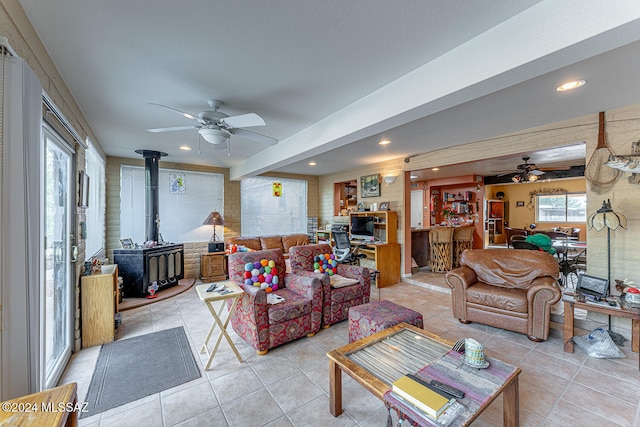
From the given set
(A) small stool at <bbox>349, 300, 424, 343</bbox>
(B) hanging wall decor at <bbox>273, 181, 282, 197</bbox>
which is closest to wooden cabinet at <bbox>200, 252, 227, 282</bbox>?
(B) hanging wall decor at <bbox>273, 181, 282, 197</bbox>

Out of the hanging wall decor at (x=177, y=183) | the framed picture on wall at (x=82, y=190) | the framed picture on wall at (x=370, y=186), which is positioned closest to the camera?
the framed picture on wall at (x=82, y=190)

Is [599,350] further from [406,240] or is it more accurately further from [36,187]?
[36,187]

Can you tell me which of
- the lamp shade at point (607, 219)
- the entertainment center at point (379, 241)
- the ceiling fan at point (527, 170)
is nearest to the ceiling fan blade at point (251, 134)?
the entertainment center at point (379, 241)

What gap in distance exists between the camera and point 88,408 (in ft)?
6.11

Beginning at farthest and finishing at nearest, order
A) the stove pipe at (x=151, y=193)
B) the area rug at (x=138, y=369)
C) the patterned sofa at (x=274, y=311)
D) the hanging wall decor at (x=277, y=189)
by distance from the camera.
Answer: the hanging wall decor at (x=277, y=189)
the stove pipe at (x=151, y=193)
the patterned sofa at (x=274, y=311)
the area rug at (x=138, y=369)

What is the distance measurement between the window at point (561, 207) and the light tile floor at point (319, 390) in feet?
26.6

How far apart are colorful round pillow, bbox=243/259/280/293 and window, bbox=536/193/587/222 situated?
10.5 m

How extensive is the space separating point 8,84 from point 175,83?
3.73ft

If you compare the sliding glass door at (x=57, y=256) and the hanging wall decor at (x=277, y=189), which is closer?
the sliding glass door at (x=57, y=256)

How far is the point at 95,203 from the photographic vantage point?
13.2ft

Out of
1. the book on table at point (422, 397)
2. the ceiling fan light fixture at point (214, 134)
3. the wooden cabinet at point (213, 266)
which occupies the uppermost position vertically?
the ceiling fan light fixture at point (214, 134)

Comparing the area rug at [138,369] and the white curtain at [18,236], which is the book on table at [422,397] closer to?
the area rug at [138,369]

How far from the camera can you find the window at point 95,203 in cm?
354

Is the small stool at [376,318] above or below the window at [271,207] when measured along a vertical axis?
below
